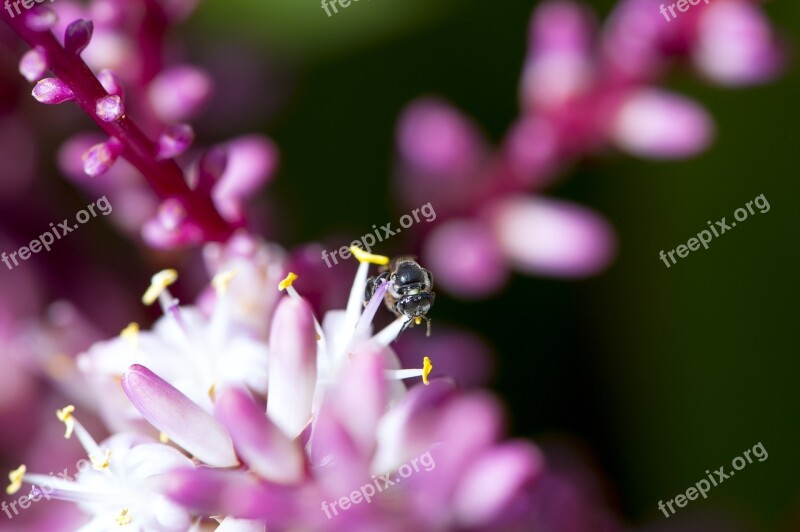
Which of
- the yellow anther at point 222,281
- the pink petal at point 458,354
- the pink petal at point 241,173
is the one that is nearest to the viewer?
the yellow anther at point 222,281

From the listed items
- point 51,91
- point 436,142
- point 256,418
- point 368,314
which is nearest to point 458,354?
point 436,142

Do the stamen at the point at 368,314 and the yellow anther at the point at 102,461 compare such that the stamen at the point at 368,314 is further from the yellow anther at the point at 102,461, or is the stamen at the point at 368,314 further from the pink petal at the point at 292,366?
the yellow anther at the point at 102,461

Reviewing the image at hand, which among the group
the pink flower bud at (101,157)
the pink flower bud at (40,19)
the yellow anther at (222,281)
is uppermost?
the pink flower bud at (40,19)

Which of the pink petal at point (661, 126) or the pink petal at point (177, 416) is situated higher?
the pink petal at point (177, 416)

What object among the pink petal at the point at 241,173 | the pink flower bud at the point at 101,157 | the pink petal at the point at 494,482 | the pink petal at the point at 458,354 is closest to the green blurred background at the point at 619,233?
the pink petal at the point at 458,354

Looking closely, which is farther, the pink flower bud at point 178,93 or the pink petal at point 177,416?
the pink flower bud at point 178,93

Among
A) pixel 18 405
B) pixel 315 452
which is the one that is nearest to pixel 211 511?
pixel 315 452

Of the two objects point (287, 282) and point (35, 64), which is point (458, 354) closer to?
point (287, 282)

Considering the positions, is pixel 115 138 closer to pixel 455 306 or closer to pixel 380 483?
pixel 380 483
